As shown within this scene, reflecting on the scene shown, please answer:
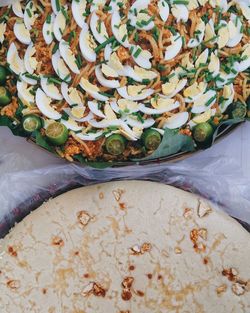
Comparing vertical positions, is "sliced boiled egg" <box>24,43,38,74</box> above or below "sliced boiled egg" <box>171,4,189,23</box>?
Result: below

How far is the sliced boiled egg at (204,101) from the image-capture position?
202cm

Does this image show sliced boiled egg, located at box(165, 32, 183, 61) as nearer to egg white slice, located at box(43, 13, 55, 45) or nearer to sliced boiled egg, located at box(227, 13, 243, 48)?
sliced boiled egg, located at box(227, 13, 243, 48)

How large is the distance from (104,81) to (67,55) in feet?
0.47

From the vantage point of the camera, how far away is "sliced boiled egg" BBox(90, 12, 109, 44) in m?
1.97

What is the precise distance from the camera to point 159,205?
2029mm

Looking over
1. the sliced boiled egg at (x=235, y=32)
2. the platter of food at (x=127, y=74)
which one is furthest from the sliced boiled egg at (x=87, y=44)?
the sliced boiled egg at (x=235, y=32)

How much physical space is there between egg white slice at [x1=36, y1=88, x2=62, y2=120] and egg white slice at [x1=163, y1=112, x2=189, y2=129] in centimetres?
36

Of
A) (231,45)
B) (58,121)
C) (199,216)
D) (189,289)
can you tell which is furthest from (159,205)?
(231,45)

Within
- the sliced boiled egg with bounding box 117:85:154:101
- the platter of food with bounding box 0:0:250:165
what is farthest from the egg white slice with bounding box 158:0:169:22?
the sliced boiled egg with bounding box 117:85:154:101

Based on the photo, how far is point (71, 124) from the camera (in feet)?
6.79

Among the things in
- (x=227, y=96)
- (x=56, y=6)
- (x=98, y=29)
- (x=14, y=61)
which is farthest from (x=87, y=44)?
(x=227, y=96)

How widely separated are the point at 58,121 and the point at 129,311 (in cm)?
66

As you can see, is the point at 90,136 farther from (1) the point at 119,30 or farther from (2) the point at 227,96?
(2) the point at 227,96

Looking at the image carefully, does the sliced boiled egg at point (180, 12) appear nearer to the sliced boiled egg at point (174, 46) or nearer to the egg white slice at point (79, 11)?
the sliced boiled egg at point (174, 46)
